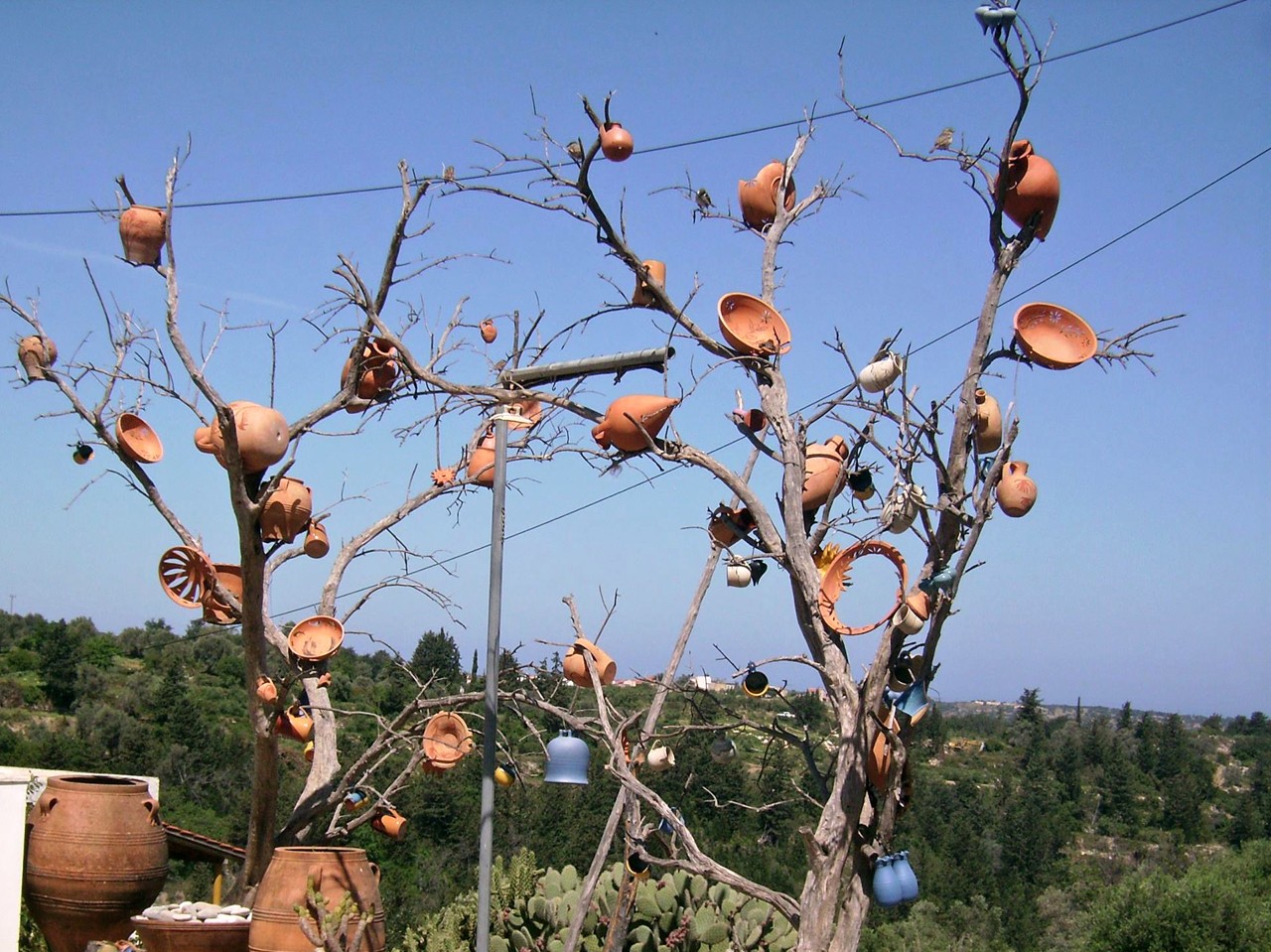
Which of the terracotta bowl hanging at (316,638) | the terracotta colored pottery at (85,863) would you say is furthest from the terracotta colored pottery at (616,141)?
the terracotta colored pottery at (85,863)

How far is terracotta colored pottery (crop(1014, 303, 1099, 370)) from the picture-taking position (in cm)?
492

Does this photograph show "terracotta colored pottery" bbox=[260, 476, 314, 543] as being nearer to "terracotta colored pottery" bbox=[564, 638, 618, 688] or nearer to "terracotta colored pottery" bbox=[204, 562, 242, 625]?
"terracotta colored pottery" bbox=[204, 562, 242, 625]

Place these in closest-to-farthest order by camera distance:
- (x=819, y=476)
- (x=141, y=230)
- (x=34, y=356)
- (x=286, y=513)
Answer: (x=819, y=476), (x=141, y=230), (x=286, y=513), (x=34, y=356)

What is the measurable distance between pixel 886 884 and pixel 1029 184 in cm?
274

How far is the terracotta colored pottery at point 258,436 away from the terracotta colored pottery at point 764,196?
7.83 feet

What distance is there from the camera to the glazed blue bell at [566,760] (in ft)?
18.7

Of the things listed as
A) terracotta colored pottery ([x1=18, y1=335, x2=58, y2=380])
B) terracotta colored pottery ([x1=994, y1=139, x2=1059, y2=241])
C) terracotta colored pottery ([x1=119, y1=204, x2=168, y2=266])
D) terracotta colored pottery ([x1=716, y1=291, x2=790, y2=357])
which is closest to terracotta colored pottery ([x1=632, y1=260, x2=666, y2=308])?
terracotta colored pottery ([x1=716, y1=291, x2=790, y2=357])

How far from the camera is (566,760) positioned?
5.72 metres

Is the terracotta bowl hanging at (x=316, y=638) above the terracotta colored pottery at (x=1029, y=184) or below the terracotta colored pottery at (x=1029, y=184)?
below

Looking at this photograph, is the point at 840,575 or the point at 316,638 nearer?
the point at 840,575

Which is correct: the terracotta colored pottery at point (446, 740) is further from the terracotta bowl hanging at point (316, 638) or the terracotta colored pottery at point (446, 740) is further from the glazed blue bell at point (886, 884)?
the glazed blue bell at point (886, 884)

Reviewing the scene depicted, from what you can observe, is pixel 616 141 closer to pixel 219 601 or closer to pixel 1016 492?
pixel 1016 492

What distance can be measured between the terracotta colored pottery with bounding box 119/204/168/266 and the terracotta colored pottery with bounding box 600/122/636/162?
224cm

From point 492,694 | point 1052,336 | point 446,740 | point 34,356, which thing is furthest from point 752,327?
point 34,356
